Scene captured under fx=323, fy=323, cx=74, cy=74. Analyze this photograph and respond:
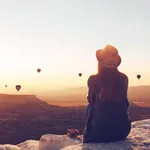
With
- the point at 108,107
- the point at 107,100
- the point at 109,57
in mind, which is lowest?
the point at 108,107

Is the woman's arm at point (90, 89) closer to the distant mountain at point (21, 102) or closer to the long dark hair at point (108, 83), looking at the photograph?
the long dark hair at point (108, 83)

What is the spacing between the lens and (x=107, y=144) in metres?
9.10

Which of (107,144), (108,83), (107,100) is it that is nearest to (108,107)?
(107,100)

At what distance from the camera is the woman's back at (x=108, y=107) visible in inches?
357

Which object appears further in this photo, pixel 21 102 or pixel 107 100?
pixel 21 102

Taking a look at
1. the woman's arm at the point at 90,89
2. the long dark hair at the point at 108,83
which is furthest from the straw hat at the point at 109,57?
the woman's arm at the point at 90,89

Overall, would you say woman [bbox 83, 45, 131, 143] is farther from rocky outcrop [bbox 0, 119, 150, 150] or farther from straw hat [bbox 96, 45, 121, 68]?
rocky outcrop [bbox 0, 119, 150, 150]

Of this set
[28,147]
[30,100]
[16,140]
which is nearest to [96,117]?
[28,147]

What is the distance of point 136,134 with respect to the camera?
10.2 meters

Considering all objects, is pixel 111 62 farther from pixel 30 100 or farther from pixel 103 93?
pixel 30 100

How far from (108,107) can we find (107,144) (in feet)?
3.41

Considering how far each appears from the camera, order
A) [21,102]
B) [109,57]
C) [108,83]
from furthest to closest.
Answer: [21,102] → [108,83] → [109,57]

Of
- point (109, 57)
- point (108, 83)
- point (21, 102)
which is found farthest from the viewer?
point (21, 102)

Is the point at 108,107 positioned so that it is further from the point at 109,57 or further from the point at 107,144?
the point at 109,57
